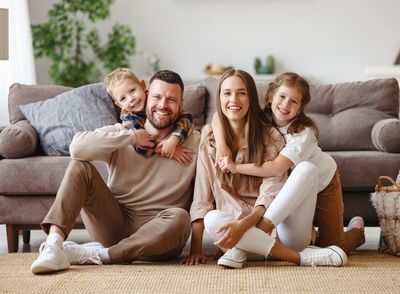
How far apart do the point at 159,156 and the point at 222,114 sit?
0.30 m

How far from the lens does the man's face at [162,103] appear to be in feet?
8.89

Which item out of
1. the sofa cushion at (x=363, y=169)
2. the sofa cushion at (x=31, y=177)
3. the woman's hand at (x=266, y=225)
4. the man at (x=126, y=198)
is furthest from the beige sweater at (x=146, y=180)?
the sofa cushion at (x=363, y=169)

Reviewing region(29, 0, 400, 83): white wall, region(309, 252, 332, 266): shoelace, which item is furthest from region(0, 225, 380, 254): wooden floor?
region(29, 0, 400, 83): white wall

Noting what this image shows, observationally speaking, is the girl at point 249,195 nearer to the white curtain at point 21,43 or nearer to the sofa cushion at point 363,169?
the sofa cushion at point 363,169

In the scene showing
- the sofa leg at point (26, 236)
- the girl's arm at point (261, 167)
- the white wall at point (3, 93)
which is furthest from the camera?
the white wall at point (3, 93)

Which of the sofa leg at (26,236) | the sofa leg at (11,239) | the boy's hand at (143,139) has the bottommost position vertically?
the sofa leg at (26,236)

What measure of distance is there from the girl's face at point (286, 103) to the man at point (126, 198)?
0.36m

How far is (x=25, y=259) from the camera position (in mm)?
2885

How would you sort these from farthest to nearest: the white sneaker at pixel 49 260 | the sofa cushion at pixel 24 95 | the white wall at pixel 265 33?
the white wall at pixel 265 33
the sofa cushion at pixel 24 95
the white sneaker at pixel 49 260

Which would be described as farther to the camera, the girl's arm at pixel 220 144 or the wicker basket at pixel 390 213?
the wicker basket at pixel 390 213

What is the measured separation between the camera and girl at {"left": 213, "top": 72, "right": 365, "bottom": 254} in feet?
8.62

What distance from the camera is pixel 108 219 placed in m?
2.68

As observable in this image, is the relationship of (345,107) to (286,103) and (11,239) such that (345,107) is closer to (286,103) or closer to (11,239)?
(286,103)

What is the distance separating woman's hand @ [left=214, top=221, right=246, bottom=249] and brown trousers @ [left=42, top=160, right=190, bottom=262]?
168 mm
